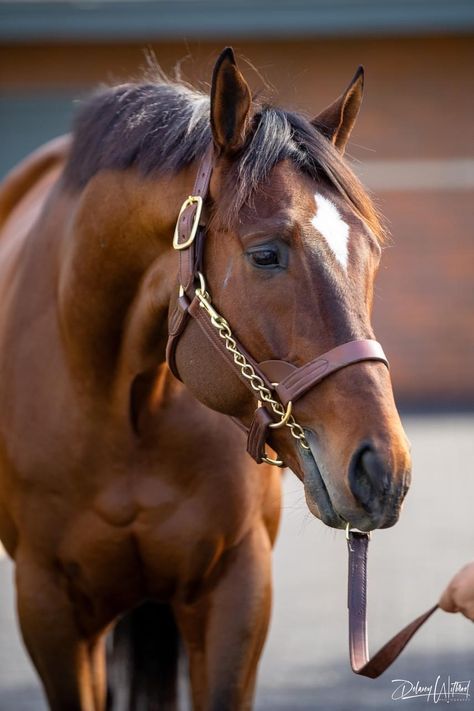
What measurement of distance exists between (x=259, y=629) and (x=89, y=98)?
1.59 meters

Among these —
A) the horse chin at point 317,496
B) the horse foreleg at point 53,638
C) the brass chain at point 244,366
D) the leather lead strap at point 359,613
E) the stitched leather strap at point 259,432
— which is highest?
the brass chain at point 244,366

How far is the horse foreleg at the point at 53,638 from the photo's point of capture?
305cm

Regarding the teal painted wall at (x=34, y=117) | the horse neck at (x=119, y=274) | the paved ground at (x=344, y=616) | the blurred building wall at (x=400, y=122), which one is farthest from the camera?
the teal painted wall at (x=34, y=117)

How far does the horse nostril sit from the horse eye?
0.48m

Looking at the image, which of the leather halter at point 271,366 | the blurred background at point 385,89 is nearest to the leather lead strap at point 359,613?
the leather halter at point 271,366

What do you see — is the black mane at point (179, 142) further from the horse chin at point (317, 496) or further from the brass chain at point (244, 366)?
the horse chin at point (317, 496)

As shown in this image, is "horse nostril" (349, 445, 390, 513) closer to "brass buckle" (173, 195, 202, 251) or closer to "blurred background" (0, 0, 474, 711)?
"brass buckle" (173, 195, 202, 251)

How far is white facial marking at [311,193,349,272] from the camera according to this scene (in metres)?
2.36

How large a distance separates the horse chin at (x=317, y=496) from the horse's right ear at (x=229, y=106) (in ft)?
2.44

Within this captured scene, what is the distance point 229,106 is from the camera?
2.50 metres

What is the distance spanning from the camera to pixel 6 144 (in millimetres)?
12656

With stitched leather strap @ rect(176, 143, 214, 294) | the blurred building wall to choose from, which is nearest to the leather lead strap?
stitched leather strap @ rect(176, 143, 214, 294)

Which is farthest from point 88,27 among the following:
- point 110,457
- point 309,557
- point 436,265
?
point 110,457

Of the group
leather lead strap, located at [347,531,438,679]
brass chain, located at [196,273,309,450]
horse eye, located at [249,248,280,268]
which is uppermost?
horse eye, located at [249,248,280,268]
